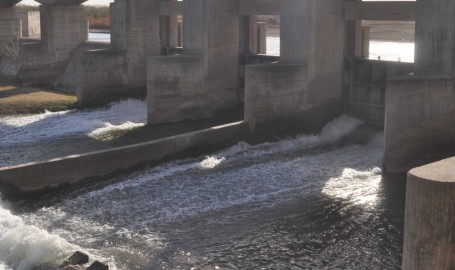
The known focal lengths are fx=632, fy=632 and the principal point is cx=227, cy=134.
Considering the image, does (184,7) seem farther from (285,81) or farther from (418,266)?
(418,266)

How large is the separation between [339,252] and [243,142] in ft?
23.9

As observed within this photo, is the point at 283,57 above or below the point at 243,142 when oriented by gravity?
above

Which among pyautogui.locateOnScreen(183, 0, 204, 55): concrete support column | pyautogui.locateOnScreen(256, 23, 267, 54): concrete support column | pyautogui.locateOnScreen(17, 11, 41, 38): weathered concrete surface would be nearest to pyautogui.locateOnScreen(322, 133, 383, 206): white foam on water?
pyautogui.locateOnScreen(183, 0, 204, 55): concrete support column

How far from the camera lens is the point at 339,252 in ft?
33.9

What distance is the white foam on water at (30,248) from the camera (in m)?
9.90

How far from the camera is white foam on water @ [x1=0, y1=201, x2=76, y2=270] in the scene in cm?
990

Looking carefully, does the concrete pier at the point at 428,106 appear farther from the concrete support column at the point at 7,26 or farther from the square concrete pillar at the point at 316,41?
the concrete support column at the point at 7,26

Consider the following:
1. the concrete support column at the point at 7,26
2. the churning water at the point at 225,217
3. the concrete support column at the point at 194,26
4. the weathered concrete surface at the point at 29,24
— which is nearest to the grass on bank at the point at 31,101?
the concrete support column at the point at 7,26

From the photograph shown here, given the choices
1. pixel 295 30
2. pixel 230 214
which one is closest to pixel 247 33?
pixel 295 30

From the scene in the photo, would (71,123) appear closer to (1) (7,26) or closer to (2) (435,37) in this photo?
(2) (435,37)

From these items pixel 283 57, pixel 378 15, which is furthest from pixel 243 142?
pixel 378 15

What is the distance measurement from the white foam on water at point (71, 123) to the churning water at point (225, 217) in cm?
526

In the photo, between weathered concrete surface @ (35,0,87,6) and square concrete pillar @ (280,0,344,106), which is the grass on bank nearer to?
weathered concrete surface @ (35,0,87,6)

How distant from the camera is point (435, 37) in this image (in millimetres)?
15375
